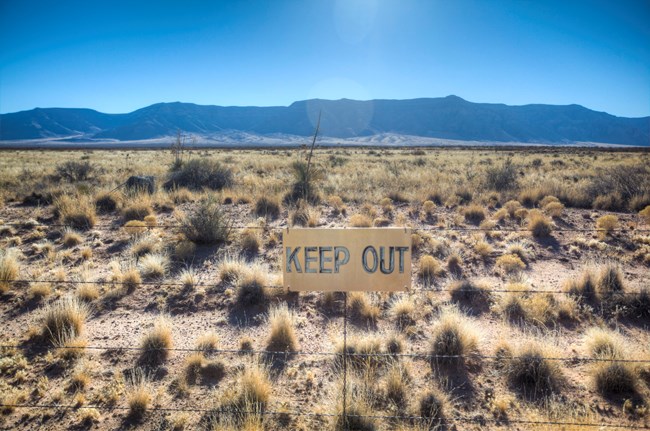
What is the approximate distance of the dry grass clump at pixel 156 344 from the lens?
14.7ft

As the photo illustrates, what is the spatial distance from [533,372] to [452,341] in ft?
2.98

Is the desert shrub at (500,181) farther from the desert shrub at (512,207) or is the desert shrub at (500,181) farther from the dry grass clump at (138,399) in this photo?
the dry grass clump at (138,399)

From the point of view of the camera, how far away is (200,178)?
A: 16.9 m

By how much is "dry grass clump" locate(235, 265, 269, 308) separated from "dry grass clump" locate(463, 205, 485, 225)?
7.29m

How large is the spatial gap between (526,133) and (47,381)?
217 metres

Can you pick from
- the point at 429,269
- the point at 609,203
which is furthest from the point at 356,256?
the point at 609,203

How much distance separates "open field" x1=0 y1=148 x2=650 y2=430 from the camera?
3619 mm

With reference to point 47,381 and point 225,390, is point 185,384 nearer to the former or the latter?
point 225,390

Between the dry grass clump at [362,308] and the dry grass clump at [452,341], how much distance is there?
97cm

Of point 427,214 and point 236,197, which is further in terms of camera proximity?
point 236,197

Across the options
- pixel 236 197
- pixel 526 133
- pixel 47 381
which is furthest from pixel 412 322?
Result: pixel 526 133

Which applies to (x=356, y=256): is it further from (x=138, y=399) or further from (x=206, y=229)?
(x=206, y=229)

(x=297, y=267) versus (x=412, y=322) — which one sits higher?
(x=297, y=267)

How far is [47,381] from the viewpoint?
3.97 meters
